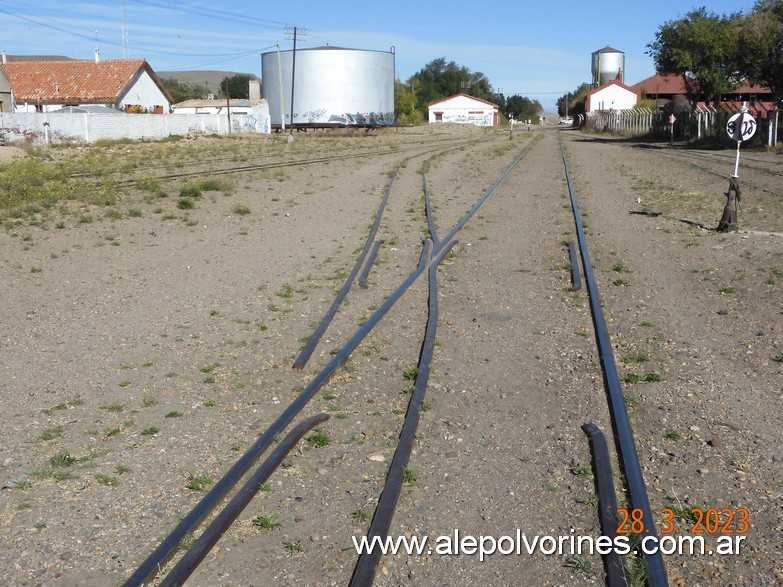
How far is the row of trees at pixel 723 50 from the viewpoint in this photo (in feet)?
148

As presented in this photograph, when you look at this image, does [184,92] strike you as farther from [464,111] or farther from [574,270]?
[574,270]

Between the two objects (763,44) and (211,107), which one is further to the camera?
(211,107)

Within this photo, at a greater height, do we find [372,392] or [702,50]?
[702,50]

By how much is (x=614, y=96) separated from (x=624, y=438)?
359ft

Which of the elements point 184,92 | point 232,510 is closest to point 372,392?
point 232,510

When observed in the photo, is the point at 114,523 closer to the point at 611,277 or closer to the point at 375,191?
the point at 611,277

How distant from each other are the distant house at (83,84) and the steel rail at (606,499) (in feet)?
216

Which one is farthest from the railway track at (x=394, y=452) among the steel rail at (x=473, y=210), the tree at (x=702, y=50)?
the tree at (x=702, y=50)

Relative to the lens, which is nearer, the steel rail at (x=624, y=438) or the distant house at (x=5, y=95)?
the steel rail at (x=624, y=438)

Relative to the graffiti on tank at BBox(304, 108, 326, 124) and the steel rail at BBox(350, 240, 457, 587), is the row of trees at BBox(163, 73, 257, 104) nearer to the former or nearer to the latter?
the graffiti on tank at BBox(304, 108, 326, 124)

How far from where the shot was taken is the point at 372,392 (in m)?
7.25

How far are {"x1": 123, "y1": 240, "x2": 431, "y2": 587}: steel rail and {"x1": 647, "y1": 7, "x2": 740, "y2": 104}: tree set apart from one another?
48106 mm

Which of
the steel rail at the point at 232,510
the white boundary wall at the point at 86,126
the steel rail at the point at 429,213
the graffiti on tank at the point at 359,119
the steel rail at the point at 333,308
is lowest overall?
the steel rail at the point at 232,510

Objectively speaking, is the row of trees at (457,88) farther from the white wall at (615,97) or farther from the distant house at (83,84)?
the distant house at (83,84)
